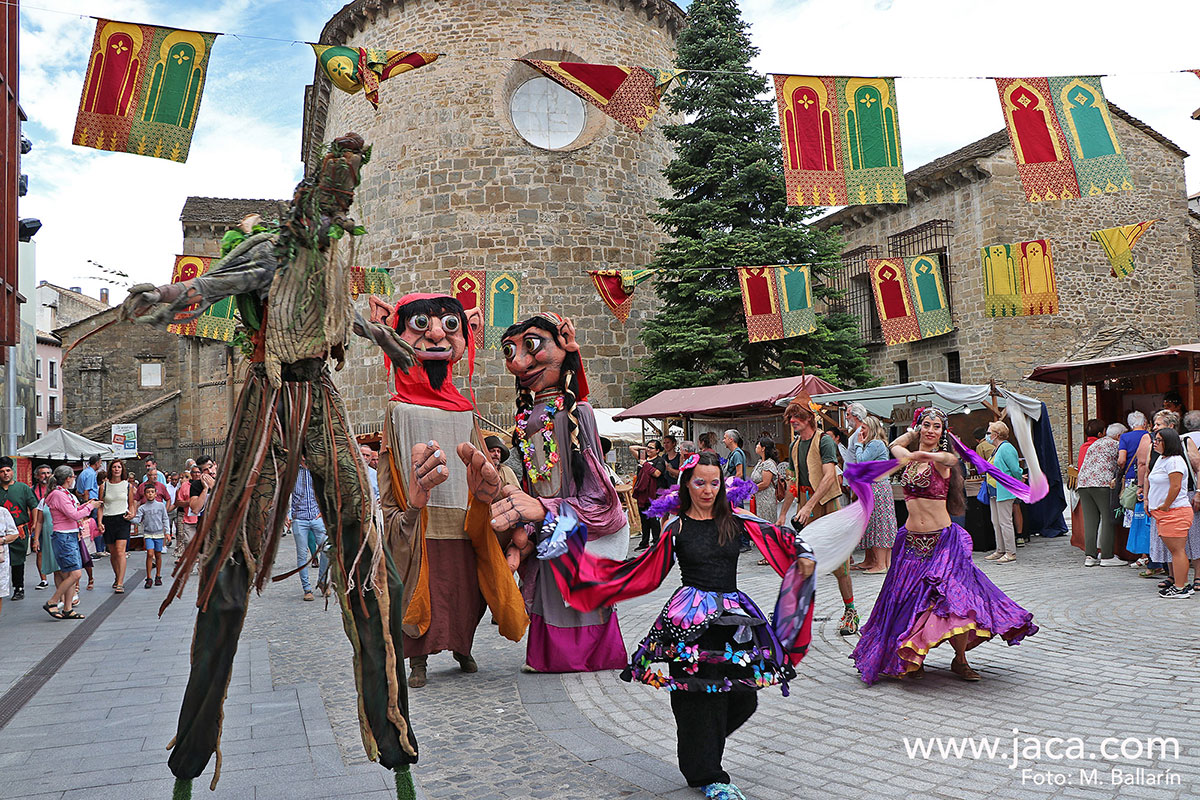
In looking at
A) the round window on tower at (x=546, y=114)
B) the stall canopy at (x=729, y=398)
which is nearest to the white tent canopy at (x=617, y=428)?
the stall canopy at (x=729, y=398)

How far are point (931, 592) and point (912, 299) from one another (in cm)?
1157

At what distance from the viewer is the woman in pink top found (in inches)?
367

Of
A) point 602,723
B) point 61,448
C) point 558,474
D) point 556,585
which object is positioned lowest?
point 602,723

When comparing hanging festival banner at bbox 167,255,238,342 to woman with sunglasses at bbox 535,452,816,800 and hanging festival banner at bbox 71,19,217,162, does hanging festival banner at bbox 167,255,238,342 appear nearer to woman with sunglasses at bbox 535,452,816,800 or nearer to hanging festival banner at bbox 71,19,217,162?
hanging festival banner at bbox 71,19,217,162

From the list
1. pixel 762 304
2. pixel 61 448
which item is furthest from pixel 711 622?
pixel 61 448

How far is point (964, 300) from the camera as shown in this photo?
932 inches

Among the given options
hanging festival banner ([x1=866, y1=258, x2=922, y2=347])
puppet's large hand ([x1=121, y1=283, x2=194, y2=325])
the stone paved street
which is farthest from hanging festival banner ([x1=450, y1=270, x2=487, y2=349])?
puppet's large hand ([x1=121, y1=283, x2=194, y2=325])

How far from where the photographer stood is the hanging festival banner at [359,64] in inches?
427

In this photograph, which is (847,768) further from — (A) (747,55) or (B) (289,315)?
(A) (747,55)

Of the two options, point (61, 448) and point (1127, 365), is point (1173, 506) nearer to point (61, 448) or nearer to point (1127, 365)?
point (1127, 365)

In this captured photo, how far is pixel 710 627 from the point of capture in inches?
146

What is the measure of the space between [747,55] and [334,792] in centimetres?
1995

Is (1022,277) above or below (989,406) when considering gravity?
above

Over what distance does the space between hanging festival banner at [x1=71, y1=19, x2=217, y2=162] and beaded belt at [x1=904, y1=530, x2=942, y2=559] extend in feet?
27.2
